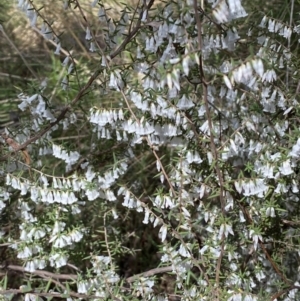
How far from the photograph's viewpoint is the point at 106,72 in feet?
5.41

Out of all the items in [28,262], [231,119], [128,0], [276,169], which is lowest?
[28,262]

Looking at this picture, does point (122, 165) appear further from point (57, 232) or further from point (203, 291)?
point (203, 291)

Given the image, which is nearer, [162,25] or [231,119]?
[162,25]

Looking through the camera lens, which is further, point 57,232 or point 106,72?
point 57,232

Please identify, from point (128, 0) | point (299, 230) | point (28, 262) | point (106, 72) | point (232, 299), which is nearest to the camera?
point (106, 72)

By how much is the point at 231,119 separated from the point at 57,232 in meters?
0.78

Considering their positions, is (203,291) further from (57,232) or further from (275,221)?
(57,232)

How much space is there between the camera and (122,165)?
1913 millimetres

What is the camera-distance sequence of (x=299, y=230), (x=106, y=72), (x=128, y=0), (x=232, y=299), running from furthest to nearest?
(x=128, y=0) → (x=299, y=230) → (x=232, y=299) → (x=106, y=72)

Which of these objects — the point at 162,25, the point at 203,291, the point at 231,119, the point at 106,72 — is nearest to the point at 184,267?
the point at 203,291

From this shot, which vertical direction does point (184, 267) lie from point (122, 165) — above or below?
below

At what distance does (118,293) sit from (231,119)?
763 mm

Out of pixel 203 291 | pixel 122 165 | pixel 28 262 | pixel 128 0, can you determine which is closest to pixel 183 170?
pixel 122 165

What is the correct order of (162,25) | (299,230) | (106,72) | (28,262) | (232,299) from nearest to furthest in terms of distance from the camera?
(162,25) → (106,72) → (232,299) → (299,230) → (28,262)
